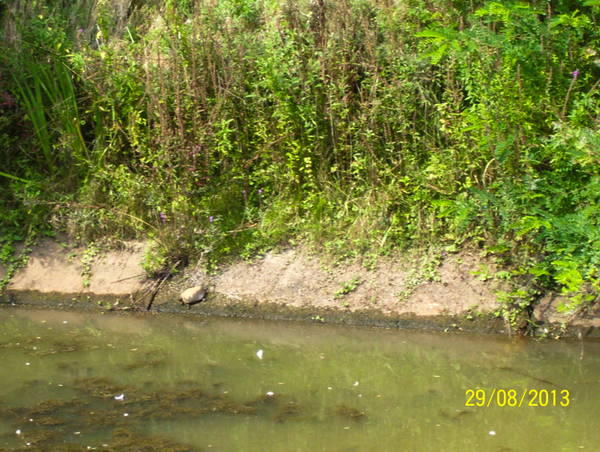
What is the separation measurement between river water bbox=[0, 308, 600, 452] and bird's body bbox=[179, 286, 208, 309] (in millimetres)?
202

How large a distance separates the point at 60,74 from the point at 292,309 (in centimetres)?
377

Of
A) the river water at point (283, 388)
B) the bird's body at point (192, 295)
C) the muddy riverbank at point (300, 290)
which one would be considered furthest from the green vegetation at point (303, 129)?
the river water at point (283, 388)

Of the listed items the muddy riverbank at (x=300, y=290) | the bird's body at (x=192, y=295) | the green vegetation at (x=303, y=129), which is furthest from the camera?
the bird's body at (x=192, y=295)

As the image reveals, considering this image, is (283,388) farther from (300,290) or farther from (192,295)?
(192,295)

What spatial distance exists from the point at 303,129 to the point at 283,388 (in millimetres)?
3062

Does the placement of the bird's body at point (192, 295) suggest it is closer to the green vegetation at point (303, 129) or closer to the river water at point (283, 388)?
the river water at point (283, 388)

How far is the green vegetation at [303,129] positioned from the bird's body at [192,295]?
1.24 feet

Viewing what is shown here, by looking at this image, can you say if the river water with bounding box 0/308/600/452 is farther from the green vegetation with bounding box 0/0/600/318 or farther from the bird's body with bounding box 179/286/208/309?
the green vegetation with bounding box 0/0/600/318

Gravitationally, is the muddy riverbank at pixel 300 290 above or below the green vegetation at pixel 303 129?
below

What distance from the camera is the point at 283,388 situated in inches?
188

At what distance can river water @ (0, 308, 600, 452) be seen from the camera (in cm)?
404

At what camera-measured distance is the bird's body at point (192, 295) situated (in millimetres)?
6410

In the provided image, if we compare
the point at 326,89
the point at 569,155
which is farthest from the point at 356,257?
the point at 569,155

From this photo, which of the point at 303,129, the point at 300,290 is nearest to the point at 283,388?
the point at 300,290
